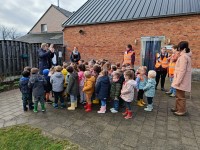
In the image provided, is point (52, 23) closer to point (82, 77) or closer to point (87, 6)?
point (87, 6)

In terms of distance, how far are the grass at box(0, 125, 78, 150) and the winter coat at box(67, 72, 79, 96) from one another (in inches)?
55.2

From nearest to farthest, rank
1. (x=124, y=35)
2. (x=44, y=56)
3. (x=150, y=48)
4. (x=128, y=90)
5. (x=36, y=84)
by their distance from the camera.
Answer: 1. (x=128, y=90)
2. (x=36, y=84)
3. (x=44, y=56)
4. (x=150, y=48)
5. (x=124, y=35)

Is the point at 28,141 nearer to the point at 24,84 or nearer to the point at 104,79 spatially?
the point at 24,84

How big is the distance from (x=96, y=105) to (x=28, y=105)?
1.99 metres

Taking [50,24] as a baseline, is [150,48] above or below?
below

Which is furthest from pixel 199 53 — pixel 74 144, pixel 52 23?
pixel 52 23

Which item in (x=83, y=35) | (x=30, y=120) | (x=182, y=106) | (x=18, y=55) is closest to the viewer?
(x=30, y=120)

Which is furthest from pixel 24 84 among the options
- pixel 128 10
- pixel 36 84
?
pixel 128 10

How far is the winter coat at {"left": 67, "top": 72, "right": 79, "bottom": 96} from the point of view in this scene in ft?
14.9

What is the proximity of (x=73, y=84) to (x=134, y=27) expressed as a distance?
7734 millimetres

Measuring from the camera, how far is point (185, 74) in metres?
4.23

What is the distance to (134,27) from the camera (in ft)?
35.7

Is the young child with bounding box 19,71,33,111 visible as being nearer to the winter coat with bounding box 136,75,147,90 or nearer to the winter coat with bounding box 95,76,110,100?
the winter coat with bounding box 95,76,110,100

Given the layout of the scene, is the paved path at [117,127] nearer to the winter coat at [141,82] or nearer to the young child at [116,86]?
the young child at [116,86]
